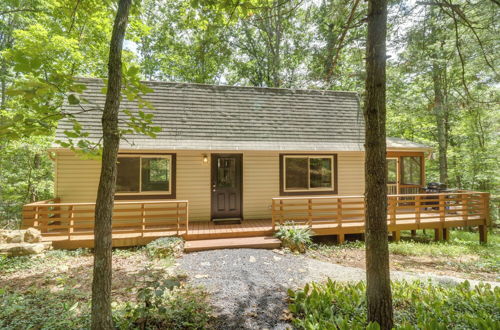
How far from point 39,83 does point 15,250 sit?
5.42 m

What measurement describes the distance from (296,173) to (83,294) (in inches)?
256

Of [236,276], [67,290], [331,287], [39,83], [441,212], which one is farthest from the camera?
[441,212]

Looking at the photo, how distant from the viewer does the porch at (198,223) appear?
606 cm

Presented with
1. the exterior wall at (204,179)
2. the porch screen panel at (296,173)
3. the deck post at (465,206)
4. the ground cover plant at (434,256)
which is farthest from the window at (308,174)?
the deck post at (465,206)

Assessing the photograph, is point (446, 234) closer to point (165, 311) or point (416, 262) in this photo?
point (416, 262)

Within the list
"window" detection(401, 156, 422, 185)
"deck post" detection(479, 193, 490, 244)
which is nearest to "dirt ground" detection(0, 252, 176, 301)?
"deck post" detection(479, 193, 490, 244)

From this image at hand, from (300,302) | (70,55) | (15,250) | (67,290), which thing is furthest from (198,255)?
(70,55)

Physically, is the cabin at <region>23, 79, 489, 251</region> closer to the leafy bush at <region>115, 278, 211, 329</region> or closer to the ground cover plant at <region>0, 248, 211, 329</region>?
the ground cover plant at <region>0, 248, 211, 329</region>

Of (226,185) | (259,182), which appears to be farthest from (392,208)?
(226,185)

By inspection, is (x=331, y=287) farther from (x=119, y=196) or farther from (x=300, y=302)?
(x=119, y=196)

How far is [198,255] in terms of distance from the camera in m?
5.56

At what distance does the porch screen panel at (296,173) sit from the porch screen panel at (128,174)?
4.80 m

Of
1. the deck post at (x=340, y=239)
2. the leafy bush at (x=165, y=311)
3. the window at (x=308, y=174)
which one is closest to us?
the leafy bush at (x=165, y=311)

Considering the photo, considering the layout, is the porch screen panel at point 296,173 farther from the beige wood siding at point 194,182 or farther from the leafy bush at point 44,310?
the leafy bush at point 44,310
